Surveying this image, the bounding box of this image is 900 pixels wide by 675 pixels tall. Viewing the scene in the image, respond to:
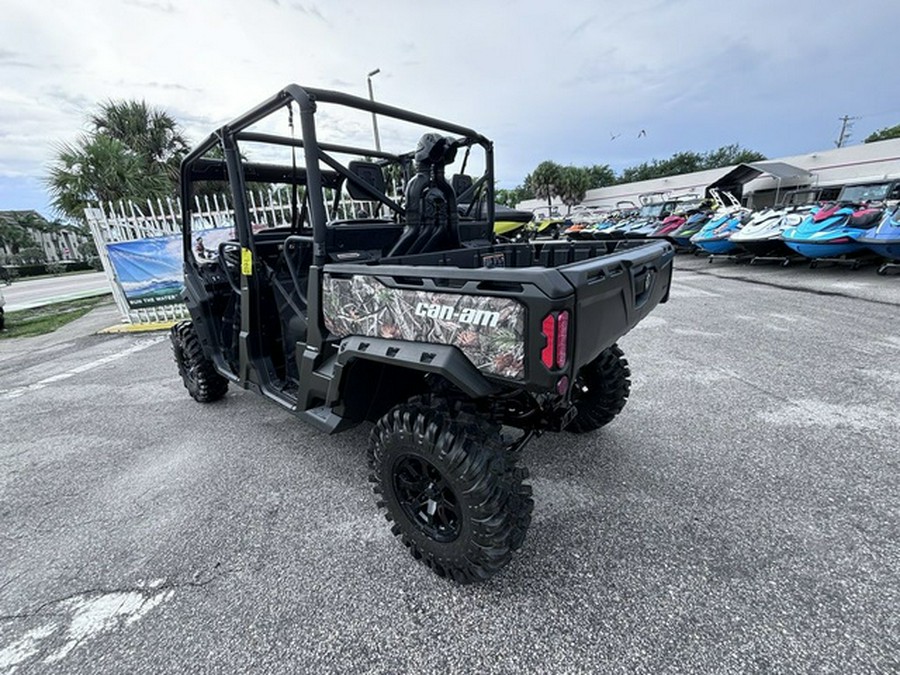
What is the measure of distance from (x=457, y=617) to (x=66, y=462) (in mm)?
3124

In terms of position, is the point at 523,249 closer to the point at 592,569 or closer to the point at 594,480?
the point at 594,480

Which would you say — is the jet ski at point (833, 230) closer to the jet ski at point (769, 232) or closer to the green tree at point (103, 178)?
the jet ski at point (769, 232)

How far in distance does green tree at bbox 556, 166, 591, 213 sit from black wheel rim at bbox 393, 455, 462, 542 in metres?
42.6

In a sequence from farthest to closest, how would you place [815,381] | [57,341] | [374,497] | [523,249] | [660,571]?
1. [57,341]
2. [815,381]
3. [523,249]
4. [374,497]
5. [660,571]

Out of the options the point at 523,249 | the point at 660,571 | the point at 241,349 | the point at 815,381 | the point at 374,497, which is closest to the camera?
the point at 660,571

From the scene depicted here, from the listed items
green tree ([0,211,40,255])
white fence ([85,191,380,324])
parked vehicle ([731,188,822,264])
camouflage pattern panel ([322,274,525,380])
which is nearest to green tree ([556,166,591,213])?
parked vehicle ([731,188,822,264])

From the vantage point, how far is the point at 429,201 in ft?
8.32

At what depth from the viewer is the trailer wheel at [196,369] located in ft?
12.1

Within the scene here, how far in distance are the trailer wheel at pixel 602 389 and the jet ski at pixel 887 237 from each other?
759cm

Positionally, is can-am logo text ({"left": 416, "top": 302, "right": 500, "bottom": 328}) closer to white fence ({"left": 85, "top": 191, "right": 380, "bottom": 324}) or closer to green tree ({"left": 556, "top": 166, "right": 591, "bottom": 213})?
white fence ({"left": 85, "top": 191, "right": 380, "bottom": 324})

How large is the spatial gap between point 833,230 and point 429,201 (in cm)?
908

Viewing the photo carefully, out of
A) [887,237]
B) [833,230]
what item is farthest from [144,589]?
[833,230]

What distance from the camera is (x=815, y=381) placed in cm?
355

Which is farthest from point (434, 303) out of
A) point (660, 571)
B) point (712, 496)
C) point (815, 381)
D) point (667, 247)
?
point (815, 381)
